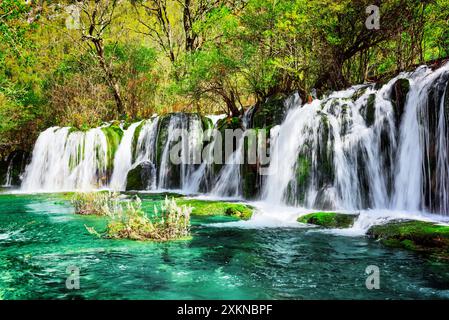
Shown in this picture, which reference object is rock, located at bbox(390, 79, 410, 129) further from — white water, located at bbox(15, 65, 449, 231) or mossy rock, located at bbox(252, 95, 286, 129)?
mossy rock, located at bbox(252, 95, 286, 129)

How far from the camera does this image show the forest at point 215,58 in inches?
700

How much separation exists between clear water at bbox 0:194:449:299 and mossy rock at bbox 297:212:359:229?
82 centimetres

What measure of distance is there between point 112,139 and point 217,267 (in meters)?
20.7

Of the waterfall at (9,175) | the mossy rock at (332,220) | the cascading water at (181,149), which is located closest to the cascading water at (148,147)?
the cascading water at (181,149)

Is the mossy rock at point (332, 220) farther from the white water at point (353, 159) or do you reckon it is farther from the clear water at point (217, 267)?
the clear water at point (217, 267)

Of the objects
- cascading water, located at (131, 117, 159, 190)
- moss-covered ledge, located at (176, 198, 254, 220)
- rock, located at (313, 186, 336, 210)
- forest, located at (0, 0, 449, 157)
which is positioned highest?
forest, located at (0, 0, 449, 157)

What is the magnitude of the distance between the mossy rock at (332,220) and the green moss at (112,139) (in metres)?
17.1

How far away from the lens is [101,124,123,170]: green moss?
1064 inches

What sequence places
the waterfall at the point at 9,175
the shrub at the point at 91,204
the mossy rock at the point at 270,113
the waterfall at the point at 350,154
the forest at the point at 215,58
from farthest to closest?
the waterfall at the point at 9,175 → the mossy rock at the point at 270,113 → the forest at the point at 215,58 → the shrub at the point at 91,204 → the waterfall at the point at 350,154

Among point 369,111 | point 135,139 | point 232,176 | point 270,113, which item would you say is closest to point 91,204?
point 232,176

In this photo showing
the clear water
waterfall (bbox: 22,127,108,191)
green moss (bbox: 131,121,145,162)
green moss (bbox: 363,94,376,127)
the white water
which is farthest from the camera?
waterfall (bbox: 22,127,108,191)

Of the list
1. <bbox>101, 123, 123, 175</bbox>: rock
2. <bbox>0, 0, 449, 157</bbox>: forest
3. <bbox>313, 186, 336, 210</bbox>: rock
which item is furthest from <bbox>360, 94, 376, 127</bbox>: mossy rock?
<bbox>101, 123, 123, 175</bbox>: rock

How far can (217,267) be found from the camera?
814cm

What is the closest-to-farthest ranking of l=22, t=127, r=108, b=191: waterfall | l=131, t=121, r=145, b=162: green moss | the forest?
the forest
l=131, t=121, r=145, b=162: green moss
l=22, t=127, r=108, b=191: waterfall
